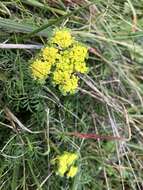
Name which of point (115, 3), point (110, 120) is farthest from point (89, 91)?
point (115, 3)

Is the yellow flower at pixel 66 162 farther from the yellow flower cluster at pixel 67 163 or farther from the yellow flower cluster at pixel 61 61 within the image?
the yellow flower cluster at pixel 61 61

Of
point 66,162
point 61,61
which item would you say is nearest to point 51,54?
point 61,61

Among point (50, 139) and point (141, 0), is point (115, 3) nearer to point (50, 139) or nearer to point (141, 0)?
point (141, 0)

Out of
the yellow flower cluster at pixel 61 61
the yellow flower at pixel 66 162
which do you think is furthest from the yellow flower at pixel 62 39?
the yellow flower at pixel 66 162

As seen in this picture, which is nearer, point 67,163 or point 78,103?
point 67,163

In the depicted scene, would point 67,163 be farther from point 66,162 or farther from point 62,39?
point 62,39

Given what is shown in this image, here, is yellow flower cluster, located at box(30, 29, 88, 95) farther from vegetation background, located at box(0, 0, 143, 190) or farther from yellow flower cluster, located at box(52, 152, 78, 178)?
yellow flower cluster, located at box(52, 152, 78, 178)

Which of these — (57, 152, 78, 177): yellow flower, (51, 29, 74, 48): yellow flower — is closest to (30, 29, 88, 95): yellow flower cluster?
(51, 29, 74, 48): yellow flower
